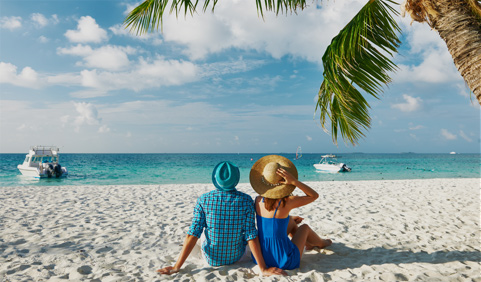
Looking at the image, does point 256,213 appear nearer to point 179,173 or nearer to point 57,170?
point 57,170

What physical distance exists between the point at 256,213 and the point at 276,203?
0.96ft

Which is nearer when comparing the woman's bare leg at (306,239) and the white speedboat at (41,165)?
the woman's bare leg at (306,239)

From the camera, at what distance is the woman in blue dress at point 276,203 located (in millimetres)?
2961

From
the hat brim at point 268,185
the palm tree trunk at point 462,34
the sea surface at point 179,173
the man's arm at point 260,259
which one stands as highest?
the palm tree trunk at point 462,34

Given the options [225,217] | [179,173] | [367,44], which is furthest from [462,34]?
[179,173]

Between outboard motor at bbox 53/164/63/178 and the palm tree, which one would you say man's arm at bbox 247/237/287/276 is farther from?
outboard motor at bbox 53/164/63/178

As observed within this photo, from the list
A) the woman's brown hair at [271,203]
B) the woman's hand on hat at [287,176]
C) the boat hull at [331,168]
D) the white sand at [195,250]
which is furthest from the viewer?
the boat hull at [331,168]

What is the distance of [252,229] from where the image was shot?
3086mm

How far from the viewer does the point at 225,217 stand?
120 inches

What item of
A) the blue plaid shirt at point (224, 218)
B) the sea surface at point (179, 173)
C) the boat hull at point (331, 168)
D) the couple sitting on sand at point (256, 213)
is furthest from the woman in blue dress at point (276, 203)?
the boat hull at point (331, 168)

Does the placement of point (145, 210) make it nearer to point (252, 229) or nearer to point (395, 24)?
point (252, 229)

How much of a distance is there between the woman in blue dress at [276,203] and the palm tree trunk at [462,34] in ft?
5.23

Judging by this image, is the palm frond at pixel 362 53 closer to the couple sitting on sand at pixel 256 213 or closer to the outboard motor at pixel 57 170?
the couple sitting on sand at pixel 256 213

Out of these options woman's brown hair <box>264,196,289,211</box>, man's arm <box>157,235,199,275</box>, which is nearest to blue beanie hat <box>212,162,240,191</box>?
woman's brown hair <box>264,196,289,211</box>
